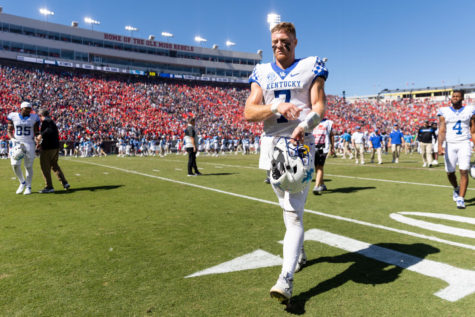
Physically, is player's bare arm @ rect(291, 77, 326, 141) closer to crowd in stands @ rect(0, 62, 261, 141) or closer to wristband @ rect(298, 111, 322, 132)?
wristband @ rect(298, 111, 322, 132)

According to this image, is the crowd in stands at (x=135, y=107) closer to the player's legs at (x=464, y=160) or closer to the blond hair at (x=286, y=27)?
the player's legs at (x=464, y=160)

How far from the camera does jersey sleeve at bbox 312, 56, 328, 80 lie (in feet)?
9.11

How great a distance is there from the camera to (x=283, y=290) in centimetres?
247

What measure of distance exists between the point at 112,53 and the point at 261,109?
6182cm

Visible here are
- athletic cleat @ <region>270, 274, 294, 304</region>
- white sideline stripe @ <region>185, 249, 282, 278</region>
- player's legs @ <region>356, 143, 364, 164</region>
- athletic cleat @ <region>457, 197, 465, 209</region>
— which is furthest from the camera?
player's legs @ <region>356, 143, 364, 164</region>

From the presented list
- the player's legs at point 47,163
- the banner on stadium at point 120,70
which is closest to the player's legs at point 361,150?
the player's legs at point 47,163

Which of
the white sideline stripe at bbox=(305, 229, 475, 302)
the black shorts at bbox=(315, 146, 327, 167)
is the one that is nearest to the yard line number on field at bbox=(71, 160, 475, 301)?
the white sideline stripe at bbox=(305, 229, 475, 302)

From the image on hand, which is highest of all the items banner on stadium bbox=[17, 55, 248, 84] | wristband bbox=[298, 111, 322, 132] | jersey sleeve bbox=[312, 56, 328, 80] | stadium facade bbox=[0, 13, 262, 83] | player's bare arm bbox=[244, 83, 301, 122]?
stadium facade bbox=[0, 13, 262, 83]

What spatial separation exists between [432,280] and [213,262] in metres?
1.96

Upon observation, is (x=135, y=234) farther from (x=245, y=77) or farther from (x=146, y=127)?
(x=245, y=77)

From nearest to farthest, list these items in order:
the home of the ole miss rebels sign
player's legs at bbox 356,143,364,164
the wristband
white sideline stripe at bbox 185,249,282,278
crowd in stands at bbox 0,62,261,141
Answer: the wristband < white sideline stripe at bbox 185,249,282,278 < player's legs at bbox 356,143,364,164 < crowd in stands at bbox 0,62,261,141 < the home of the ole miss rebels sign

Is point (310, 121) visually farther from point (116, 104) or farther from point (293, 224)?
point (116, 104)

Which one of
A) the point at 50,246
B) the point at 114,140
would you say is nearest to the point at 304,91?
the point at 50,246

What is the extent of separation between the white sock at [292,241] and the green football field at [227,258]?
0.97ft
